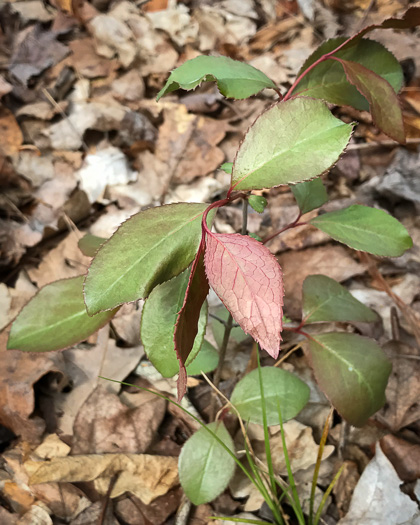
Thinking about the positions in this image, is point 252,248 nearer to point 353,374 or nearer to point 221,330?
point 353,374

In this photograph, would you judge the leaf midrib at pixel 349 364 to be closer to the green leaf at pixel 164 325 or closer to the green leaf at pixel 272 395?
the green leaf at pixel 272 395

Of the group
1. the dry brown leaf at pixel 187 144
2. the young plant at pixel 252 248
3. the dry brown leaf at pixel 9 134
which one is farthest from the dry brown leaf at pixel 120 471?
the dry brown leaf at pixel 9 134

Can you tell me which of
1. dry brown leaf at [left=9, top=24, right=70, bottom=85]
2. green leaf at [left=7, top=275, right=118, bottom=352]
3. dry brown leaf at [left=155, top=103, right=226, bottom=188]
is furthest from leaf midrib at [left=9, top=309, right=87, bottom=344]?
dry brown leaf at [left=9, top=24, right=70, bottom=85]

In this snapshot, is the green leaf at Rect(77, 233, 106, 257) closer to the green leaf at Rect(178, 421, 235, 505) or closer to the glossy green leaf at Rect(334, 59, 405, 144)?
the green leaf at Rect(178, 421, 235, 505)

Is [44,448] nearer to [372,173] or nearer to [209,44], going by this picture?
[372,173]

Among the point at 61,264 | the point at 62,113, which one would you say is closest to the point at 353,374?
the point at 61,264

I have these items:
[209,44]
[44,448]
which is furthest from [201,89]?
[44,448]
